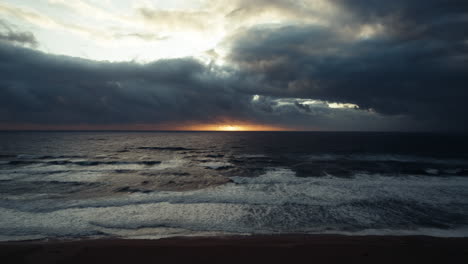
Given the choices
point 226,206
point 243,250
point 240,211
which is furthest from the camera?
point 226,206

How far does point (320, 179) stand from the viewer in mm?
21734

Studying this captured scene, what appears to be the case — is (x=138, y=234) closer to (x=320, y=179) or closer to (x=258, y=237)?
(x=258, y=237)

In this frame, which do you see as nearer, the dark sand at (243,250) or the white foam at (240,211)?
the dark sand at (243,250)

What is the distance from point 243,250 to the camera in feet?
25.8

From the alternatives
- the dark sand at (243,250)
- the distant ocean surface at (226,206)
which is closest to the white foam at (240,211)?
the distant ocean surface at (226,206)

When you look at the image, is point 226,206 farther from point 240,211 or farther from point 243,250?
point 243,250

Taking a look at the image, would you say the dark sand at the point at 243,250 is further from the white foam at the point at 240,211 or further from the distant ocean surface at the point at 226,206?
the white foam at the point at 240,211

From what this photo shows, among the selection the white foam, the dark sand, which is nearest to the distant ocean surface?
the white foam

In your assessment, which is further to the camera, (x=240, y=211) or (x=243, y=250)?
(x=240, y=211)

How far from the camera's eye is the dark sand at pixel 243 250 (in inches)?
285

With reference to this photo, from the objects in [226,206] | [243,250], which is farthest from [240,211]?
[243,250]

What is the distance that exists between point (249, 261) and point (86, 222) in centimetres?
916

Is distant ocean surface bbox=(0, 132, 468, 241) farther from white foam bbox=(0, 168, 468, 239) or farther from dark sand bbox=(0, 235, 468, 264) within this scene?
dark sand bbox=(0, 235, 468, 264)

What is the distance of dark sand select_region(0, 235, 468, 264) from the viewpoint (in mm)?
7246
